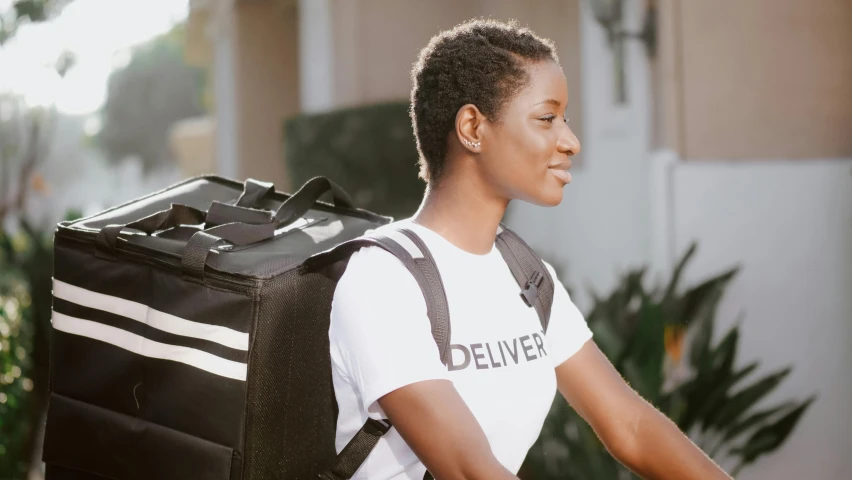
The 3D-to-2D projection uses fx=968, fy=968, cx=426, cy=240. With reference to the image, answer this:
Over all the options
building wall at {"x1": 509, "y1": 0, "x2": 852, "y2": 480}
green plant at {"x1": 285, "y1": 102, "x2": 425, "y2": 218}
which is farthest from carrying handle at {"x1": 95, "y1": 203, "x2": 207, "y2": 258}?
green plant at {"x1": 285, "y1": 102, "x2": 425, "y2": 218}

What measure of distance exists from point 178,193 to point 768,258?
12.6 feet

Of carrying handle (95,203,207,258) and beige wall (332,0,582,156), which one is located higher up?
beige wall (332,0,582,156)

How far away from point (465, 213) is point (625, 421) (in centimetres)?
58

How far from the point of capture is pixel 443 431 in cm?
171

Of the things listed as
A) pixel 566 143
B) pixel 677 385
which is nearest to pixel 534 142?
pixel 566 143

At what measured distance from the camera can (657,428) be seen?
2.09m

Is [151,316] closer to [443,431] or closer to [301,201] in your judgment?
[301,201]

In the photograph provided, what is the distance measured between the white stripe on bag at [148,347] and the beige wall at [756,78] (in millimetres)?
4345

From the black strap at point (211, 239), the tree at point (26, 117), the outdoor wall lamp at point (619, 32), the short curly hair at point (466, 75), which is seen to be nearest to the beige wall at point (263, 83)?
the tree at point (26, 117)

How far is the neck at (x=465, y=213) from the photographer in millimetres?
2035

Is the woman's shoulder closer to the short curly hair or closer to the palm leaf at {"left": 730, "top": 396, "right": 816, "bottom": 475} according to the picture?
the short curly hair

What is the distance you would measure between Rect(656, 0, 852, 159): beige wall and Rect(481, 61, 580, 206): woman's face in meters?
3.93

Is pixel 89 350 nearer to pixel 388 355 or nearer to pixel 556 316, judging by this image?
pixel 388 355

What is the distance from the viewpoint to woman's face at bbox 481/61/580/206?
1959 mm
